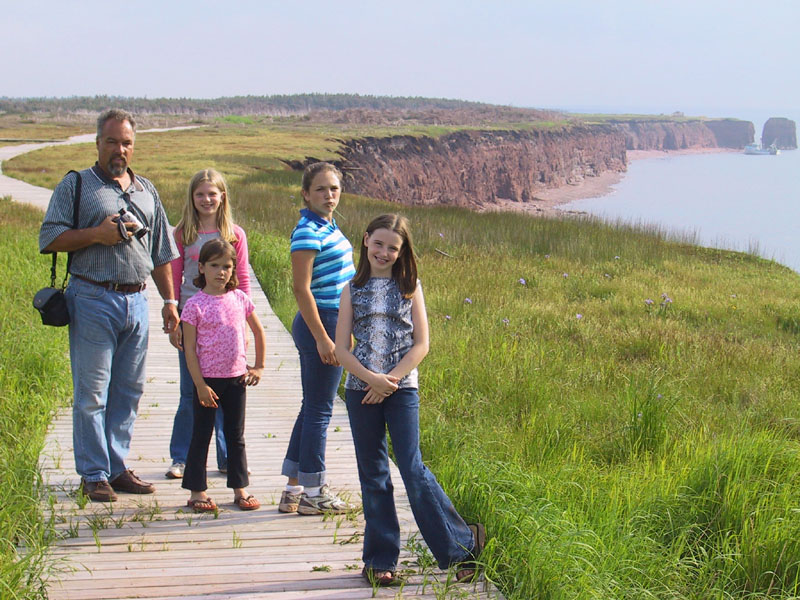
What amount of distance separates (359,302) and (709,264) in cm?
2054

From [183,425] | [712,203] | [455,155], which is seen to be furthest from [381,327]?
[712,203]

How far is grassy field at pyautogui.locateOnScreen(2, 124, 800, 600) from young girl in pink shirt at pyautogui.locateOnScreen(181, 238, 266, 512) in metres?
1.22

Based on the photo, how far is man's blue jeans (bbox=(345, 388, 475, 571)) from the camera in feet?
12.1

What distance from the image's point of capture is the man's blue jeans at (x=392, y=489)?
3.68 m

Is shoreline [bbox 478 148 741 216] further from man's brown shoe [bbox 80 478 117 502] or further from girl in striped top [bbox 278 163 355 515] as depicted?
man's brown shoe [bbox 80 478 117 502]

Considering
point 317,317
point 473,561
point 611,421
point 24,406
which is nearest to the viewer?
point 473,561

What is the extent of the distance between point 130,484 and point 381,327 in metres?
1.95

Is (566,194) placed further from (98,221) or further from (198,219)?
(98,221)

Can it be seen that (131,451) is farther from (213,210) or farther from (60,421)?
(213,210)

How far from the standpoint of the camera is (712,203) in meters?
107

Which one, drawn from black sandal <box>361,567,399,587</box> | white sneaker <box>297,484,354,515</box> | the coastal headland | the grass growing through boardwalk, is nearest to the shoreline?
the coastal headland

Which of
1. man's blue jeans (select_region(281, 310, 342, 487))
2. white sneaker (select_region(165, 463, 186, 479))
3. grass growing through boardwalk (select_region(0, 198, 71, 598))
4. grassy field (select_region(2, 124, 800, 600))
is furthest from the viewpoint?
white sneaker (select_region(165, 463, 186, 479))

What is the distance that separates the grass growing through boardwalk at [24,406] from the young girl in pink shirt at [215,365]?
79 centimetres

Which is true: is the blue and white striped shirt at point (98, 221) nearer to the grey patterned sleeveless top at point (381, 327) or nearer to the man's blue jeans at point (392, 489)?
the grey patterned sleeveless top at point (381, 327)
